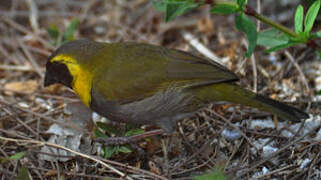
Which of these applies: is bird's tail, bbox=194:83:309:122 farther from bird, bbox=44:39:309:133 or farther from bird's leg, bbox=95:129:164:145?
bird's leg, bbox=95:129:164:145

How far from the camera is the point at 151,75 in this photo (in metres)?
3.67

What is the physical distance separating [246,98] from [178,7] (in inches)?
40.0

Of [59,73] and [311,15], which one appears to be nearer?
[311,15]

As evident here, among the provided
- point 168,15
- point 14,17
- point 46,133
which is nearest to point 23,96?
point 46,133

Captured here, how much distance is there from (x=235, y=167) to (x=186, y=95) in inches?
31.1

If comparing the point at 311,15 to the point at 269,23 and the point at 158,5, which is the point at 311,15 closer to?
the point at 269,23

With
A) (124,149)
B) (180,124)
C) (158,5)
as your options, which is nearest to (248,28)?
(158,5)

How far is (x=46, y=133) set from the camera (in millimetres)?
4164

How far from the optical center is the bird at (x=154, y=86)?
3.64 meters

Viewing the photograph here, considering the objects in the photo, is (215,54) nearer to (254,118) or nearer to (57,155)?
(254,118)

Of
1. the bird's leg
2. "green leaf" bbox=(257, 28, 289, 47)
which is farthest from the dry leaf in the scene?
"green leaf" bbox=(257, 28, 289, 47)

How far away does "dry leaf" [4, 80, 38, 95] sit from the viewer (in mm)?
4901

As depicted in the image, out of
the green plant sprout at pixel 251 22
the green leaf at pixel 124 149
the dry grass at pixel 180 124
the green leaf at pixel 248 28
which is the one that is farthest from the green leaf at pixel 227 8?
the green leaf at pixel 124 149

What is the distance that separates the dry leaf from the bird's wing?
1.54 meters
